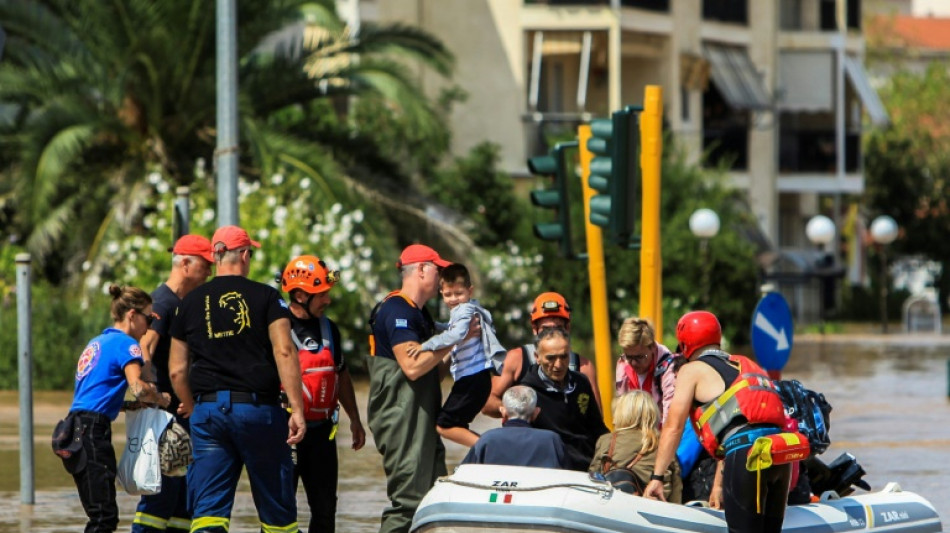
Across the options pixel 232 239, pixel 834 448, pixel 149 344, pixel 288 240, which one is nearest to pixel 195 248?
pixel 149 344

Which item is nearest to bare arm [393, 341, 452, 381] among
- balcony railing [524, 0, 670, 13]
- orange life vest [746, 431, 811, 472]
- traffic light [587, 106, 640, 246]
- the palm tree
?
orange life vest [746, 431, 811, 472]

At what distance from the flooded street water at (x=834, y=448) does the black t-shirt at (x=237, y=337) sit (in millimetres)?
2929

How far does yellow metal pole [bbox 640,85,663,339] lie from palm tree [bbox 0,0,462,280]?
34.4ft

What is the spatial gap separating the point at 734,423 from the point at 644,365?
4.64ft

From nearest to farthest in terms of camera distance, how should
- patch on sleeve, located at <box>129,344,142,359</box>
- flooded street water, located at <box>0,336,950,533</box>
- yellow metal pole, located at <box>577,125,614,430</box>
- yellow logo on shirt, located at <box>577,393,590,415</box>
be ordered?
1. patch on sleeve, located at <box>129,344,142,359</box>
2. yellow logo on shirt, located at <box>577,393,590,415</box>
3. flooded street water, located at <box>0,336,950,533</box>
4. yellow metal pole, located at <box>577,125,614,430</box>

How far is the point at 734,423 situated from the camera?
9.05 m

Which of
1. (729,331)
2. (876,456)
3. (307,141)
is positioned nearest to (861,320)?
(729,331)

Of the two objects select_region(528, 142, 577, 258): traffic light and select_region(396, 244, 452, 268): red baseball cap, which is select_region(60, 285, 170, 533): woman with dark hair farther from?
select_region(528, 142, 577, 258): traffic light

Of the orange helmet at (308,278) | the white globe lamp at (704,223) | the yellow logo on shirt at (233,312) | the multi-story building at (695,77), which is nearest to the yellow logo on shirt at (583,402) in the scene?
the orange helmet at (308,278)

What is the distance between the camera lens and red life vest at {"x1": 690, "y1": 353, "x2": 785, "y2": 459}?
353 inches

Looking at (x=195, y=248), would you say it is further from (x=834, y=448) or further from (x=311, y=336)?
(x=834, y=448)

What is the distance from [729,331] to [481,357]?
25853 mm

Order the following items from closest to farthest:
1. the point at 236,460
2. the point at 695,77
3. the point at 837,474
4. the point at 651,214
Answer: the point at 236,460, the point at 837,474, the point at 651,214, the point at 695,77

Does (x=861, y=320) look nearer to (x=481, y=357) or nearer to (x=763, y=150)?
(x=763, y=150)
